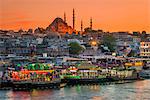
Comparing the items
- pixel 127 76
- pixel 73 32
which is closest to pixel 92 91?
pixel 127 76

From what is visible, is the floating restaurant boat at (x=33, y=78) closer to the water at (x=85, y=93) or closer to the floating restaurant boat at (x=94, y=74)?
the water at (x=85, y=93)

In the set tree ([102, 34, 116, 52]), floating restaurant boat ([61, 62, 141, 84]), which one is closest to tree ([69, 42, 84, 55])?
tree ([102, 34, 116, 52])

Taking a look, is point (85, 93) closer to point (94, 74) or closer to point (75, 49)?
point (94, 74)

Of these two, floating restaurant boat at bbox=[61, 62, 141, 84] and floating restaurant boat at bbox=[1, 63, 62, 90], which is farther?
floating restaurant boat at bbox=[61, 62, 141, 84]

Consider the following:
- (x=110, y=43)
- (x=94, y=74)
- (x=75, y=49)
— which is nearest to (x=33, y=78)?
(x=94, y=74)

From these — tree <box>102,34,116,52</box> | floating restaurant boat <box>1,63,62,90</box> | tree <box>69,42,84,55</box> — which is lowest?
floating restaurant boat <box>1,63,62,90</box>

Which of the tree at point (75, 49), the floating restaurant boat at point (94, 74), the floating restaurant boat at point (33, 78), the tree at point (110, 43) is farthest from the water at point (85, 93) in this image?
the tree at point (110, 43)

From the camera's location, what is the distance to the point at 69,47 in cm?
2928

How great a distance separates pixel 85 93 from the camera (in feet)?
47.4

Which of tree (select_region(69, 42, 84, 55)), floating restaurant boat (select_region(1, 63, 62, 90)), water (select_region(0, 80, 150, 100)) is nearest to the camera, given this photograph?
water (select_region(0, 80, 150, 100))

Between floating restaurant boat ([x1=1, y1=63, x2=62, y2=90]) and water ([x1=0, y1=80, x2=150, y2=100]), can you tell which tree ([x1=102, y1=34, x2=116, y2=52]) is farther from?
water ([x1=0, y1=80, x2=150, y2=100])

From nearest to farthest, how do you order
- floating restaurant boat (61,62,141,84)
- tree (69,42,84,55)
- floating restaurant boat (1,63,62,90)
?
floating restaurant boat (1,63,62,90)
floating restaurant boat (61,62,141,84)
tree (69,42,84,55)

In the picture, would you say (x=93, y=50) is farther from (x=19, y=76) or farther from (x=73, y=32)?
(x=19, y=76)

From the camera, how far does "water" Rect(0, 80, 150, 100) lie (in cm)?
1339
